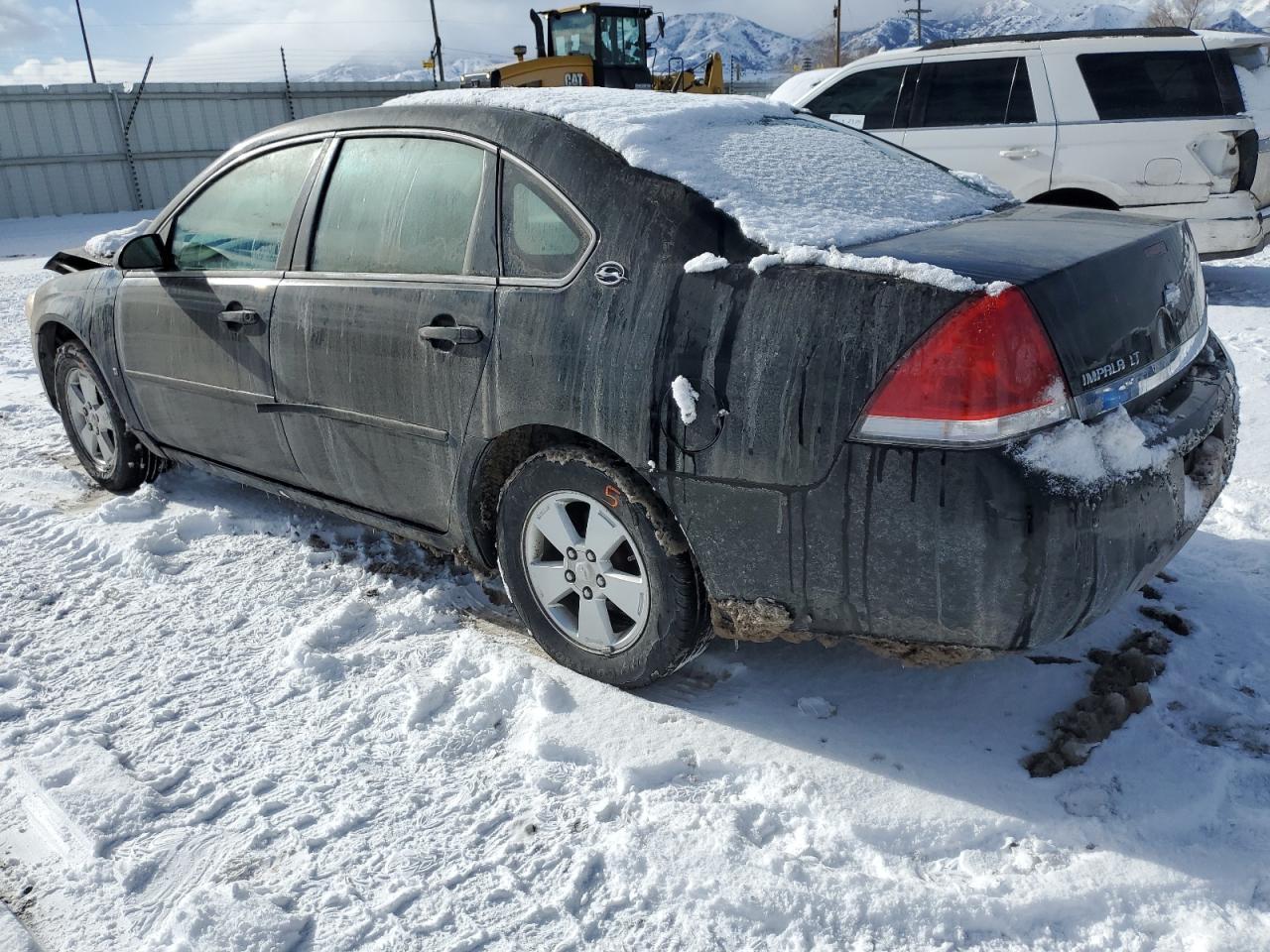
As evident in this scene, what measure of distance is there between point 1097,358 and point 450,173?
1.88 m

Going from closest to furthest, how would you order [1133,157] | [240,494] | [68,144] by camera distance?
[240,494] < [1133,157] < [68,144]

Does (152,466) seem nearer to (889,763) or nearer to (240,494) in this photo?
(240,494)

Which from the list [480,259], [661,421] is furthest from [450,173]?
[661,421]

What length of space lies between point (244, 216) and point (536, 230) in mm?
1496

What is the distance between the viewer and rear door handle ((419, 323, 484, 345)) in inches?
108

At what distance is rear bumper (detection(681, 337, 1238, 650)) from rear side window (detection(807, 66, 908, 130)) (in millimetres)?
6205

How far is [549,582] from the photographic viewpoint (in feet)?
9.23

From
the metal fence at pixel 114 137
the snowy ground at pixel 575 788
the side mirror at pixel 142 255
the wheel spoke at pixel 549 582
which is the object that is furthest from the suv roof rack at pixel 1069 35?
the metal fence at pixel 114 137

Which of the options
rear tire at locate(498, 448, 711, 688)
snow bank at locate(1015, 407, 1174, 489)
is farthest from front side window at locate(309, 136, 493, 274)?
snow bank at locate(1015, 407, 1174, 489)

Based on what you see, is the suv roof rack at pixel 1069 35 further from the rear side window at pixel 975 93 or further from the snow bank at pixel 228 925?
the snow bank at pixel 228 925

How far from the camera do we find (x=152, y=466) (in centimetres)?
447

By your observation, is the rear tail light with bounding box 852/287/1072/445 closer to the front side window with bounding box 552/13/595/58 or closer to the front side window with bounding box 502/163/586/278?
the front side window with bounding box 502/163/586/278

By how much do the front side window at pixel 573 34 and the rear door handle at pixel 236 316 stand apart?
15.9 meters

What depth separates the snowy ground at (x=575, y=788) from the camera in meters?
2.01
